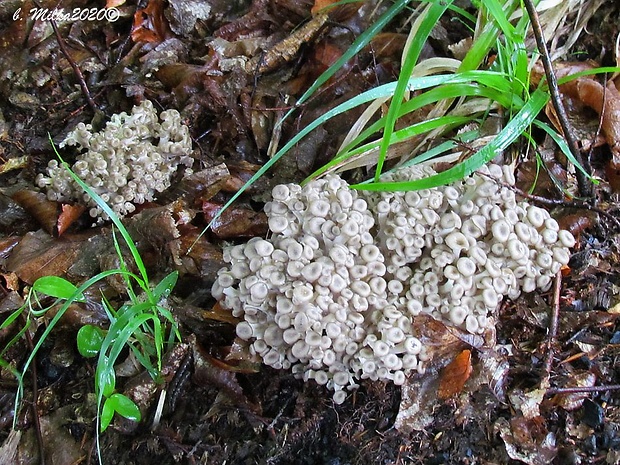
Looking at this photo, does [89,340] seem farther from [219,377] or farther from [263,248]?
[263,248]

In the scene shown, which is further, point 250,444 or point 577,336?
point 577,336

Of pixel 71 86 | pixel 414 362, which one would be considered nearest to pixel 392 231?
pixel 414 362

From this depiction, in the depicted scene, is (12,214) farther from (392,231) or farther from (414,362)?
(414,362)

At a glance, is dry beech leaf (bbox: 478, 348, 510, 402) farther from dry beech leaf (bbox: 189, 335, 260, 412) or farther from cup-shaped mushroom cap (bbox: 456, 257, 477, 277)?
dry beech leaf (bbox: 189, 335, 260, 412)

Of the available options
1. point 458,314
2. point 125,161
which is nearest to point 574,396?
point 458,314

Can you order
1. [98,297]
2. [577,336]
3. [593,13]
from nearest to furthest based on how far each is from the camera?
[577,336] < [98,297] < [593,13]

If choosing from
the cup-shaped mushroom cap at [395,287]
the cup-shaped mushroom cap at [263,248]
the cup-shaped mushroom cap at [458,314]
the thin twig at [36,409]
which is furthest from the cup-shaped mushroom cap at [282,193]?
the thin twig at [36,409]

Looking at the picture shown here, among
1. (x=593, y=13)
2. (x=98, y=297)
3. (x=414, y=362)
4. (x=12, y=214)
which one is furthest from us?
(x=593, y=13)

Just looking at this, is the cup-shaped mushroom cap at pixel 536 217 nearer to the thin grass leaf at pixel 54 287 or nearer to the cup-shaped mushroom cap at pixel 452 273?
the cup-shaped mushroom cap at pixel 452 273
